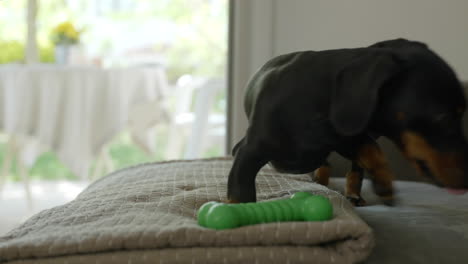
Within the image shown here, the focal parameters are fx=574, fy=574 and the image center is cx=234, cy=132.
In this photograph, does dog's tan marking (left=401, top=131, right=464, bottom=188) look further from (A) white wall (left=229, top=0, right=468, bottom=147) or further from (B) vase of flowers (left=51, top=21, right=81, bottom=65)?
(B) vase of flowers (left=51, top=21, right=81, bottom=65)

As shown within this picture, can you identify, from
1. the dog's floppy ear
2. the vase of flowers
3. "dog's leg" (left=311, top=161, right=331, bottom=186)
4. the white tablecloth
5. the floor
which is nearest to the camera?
the dog's floppy ear

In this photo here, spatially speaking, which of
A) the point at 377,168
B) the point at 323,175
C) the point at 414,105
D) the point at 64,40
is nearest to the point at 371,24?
the point at 323,175

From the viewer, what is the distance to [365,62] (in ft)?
2.85

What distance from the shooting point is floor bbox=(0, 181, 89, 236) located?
3.09 m

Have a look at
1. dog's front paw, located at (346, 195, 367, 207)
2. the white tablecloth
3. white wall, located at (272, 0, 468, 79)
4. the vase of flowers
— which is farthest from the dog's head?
the vase of flowers

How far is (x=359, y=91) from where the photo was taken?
0.85 meters

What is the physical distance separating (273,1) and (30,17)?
7.26 ft

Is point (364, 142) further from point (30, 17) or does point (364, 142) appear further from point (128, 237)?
point (30, 17)

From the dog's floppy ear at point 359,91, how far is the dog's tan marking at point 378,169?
0.17 metres

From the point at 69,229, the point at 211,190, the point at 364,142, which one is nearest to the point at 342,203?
the point at 364,142

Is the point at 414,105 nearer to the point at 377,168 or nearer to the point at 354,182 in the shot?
the point at 377,168

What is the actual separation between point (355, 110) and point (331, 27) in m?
1.50

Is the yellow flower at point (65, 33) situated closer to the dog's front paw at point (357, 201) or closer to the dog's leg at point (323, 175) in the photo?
the dog's leg at point (323, 175)

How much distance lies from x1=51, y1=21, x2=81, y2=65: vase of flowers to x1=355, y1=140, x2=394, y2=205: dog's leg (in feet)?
8.63
